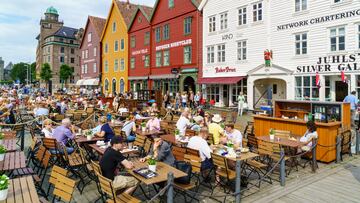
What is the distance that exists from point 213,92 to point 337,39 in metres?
12.3

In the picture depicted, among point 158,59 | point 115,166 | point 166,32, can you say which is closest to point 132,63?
point 158,59

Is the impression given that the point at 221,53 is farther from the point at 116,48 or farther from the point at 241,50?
the point at 116,48

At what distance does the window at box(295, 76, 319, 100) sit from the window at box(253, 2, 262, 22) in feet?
19.9

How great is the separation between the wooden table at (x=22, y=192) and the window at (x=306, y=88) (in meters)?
18.7

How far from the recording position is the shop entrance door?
1850 cm

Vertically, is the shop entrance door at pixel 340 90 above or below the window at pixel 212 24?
Answer: below

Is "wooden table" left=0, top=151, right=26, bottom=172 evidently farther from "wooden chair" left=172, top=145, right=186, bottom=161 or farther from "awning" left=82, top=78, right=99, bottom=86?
"awning" left=82, top=78, right=99, bottom=86

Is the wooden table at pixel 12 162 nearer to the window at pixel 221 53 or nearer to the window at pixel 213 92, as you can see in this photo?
the window at pixel 221 53

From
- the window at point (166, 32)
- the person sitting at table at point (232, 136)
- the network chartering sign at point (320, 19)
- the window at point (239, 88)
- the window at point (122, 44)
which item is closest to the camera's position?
the person sitting at table at point (232, 136)

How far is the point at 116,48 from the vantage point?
144ft

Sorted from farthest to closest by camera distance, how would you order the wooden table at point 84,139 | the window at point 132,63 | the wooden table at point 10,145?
the window at point 132,63 → the wooden table at point 84,139 → the wooden table at point 10,145

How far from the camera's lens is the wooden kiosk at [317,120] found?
368 inches

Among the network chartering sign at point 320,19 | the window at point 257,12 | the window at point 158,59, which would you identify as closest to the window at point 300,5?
the network chartering sign at point 320,19

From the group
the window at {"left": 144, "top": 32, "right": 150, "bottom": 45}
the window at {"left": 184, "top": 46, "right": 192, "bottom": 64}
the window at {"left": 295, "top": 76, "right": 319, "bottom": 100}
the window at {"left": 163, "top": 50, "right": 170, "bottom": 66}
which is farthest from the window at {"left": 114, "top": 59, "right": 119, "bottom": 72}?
the window at {"left": 295, "top": 76, "right": 319, "bottom": 100}
